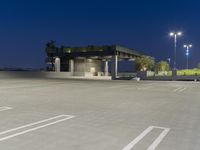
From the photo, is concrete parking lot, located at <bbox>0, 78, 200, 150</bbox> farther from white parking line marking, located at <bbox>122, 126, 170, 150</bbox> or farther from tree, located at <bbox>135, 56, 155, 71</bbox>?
tree, located at <bbox>135, 56, 155, 71</bbox>

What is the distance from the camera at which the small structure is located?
155 ft

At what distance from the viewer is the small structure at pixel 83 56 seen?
47.2 meters

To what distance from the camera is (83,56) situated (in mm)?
51406

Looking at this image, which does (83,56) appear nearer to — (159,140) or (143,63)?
(143,63)

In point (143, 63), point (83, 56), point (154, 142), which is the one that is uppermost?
point (83, 56)

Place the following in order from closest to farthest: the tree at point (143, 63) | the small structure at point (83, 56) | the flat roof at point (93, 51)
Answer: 1. the flat roof at point (93, 51)
2. the small structure at point (83, 56)
3. the tree at point (143, 63)

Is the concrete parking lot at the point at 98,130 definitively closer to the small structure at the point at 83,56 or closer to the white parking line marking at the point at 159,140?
the white parking line marking at the point at 159,140

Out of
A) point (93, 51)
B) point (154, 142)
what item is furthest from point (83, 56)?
point (154, 142)

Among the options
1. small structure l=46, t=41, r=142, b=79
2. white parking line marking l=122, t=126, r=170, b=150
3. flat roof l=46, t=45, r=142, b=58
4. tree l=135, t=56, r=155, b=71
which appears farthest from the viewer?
tree l=135, t=56, r=155, b=71

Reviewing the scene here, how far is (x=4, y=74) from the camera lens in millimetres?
37500

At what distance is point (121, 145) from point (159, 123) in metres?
2.44

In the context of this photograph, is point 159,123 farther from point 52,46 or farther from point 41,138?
point 52,46

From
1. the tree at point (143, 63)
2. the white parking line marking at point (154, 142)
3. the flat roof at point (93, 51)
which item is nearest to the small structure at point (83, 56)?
the flat roof at point (93, 51)

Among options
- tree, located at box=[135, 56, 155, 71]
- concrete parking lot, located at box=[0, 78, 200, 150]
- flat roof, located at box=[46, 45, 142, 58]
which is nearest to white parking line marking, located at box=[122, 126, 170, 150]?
concrete parking lot, located at box=[0, 78, 200, 150]
